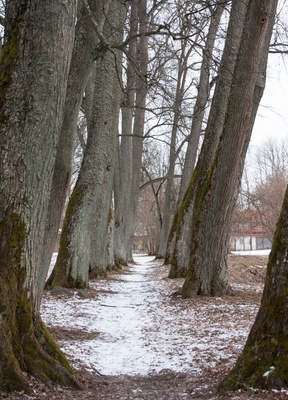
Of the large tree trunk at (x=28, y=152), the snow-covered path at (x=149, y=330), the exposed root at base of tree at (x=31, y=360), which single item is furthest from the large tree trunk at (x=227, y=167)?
the exposed root at base of tree at (x=31, y=360)

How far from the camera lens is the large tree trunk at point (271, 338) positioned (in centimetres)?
329

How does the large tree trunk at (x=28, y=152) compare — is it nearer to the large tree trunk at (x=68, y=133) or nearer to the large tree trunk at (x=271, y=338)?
the large tree trunk at (x=68, y=133)

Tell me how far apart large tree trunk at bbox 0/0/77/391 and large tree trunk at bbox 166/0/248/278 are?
4.51 metres

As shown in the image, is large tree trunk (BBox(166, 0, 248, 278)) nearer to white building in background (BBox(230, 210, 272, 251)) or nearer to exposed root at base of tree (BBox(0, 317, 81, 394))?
exposed root at base of tree (BBox(0, 317, 81, 394))

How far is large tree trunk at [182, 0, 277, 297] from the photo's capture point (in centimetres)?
838

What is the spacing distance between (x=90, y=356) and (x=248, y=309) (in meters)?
3.68

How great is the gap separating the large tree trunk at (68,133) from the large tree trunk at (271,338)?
7.61 ft

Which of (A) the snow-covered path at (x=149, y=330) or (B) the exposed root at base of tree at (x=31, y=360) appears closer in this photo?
(B) the exposed root at base of tree at (x=31, y=360)

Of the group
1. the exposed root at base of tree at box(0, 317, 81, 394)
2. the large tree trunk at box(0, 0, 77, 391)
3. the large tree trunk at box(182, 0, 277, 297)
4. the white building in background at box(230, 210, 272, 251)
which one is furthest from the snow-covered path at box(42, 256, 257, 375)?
the white building in background at box(230, 210, 272, 251)

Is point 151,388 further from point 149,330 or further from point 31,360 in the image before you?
point 149,330

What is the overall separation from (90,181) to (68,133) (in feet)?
17.7

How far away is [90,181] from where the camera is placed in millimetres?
10578

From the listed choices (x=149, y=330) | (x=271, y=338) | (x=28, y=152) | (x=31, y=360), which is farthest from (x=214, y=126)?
(x=31, y=360)

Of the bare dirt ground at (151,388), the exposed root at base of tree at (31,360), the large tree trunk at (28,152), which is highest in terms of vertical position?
the large tree trunk at (28,152)
